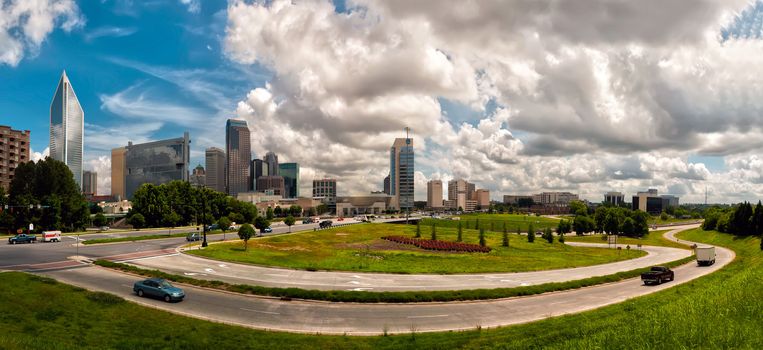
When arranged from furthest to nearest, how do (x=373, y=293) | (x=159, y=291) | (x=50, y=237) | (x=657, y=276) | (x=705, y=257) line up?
(x=50, y=237), (x=705, y=257), (x=657, y=276), (x=373, y=293), (x=159, y=291)

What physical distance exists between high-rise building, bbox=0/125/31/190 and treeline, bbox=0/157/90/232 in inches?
2547

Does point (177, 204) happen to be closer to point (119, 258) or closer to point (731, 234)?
point (119, 258)

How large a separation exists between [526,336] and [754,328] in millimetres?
8858

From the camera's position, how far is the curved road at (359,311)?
2447cm

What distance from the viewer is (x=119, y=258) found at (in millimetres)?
47656

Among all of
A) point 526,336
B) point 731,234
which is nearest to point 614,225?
point 731,234

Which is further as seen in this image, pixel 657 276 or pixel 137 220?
pixel 137 220

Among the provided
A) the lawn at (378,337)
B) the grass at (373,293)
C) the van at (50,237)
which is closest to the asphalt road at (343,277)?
the grass at (373,293)

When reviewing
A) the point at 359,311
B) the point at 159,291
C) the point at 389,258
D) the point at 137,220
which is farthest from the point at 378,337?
the point at 137,220

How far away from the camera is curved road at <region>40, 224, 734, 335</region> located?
24.5 meters

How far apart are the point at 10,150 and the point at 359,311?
17266 cm

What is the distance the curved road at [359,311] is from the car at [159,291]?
468 millimetres

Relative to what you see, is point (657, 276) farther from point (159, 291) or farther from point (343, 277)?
point (159, 291)

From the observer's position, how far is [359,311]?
27453mm
